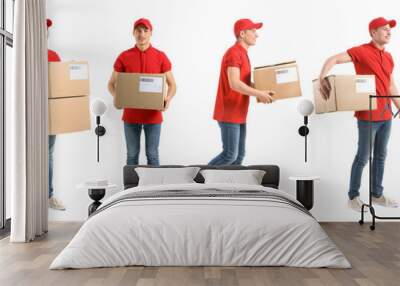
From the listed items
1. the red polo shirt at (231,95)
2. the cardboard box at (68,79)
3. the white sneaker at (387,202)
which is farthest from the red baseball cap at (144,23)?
the white sneaker at (387,202)

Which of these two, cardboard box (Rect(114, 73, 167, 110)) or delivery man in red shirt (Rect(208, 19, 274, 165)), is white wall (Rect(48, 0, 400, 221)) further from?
cardboard box (Rect(114, 73, 167, 110))

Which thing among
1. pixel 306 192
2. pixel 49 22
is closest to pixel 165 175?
pixel 306 192

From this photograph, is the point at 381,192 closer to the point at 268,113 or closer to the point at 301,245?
the point at 268,113

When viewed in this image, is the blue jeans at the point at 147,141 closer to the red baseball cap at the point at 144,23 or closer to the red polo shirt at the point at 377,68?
the red baseball cap at the point at 144,23

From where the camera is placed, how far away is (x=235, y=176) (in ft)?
19.2

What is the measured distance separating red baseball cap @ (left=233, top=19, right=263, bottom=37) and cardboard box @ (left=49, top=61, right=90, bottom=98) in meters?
1.88

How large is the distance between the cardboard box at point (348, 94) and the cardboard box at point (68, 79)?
2848 millimetres

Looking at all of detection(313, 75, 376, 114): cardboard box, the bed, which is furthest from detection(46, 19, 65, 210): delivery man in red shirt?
detection(313, 75, 376, 114): cardboard box

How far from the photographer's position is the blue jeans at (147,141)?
634cm

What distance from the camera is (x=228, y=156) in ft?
20.8

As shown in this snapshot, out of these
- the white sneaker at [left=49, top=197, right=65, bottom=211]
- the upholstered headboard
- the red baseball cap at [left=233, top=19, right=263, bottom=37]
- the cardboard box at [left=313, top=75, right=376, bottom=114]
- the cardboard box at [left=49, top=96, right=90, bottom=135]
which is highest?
the red baseball cap at [left=233, top=19, right=263, bottom=37]

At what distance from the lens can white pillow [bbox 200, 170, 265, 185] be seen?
5.83 m

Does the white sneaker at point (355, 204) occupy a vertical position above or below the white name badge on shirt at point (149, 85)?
below

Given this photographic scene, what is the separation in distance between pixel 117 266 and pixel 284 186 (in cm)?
295
